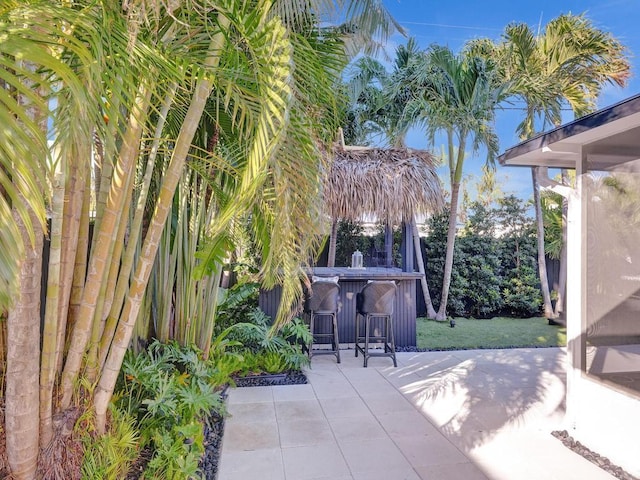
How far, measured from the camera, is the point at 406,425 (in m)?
3.75

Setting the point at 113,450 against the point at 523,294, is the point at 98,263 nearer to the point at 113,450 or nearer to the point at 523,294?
the point at 113,450

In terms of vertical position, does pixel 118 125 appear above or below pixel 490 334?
above

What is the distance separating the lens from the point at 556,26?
335 inches

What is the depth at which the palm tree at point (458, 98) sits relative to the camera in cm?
790

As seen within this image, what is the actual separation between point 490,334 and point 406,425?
4989mm

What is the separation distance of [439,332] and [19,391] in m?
7.40

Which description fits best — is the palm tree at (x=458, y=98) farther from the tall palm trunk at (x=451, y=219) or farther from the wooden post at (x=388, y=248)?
the wooden post at (x=388, y=248)

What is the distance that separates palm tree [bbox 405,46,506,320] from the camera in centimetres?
790

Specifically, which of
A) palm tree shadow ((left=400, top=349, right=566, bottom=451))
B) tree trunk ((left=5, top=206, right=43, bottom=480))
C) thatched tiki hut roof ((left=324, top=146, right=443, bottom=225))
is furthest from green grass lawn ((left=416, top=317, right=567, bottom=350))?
tree trunk ((left=5, top=206, right=43, bottom=480))

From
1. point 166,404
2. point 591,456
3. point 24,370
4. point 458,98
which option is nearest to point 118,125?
point 24,370

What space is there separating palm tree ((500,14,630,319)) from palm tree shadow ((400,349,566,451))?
4.27 meters

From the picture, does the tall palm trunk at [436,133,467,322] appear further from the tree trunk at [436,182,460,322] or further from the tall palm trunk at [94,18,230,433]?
the tall palm trunk at [94,18,230,433]

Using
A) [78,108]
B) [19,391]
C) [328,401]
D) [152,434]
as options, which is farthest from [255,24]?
[328,401]

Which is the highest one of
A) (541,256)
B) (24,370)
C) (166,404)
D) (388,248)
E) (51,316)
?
(388,248)
